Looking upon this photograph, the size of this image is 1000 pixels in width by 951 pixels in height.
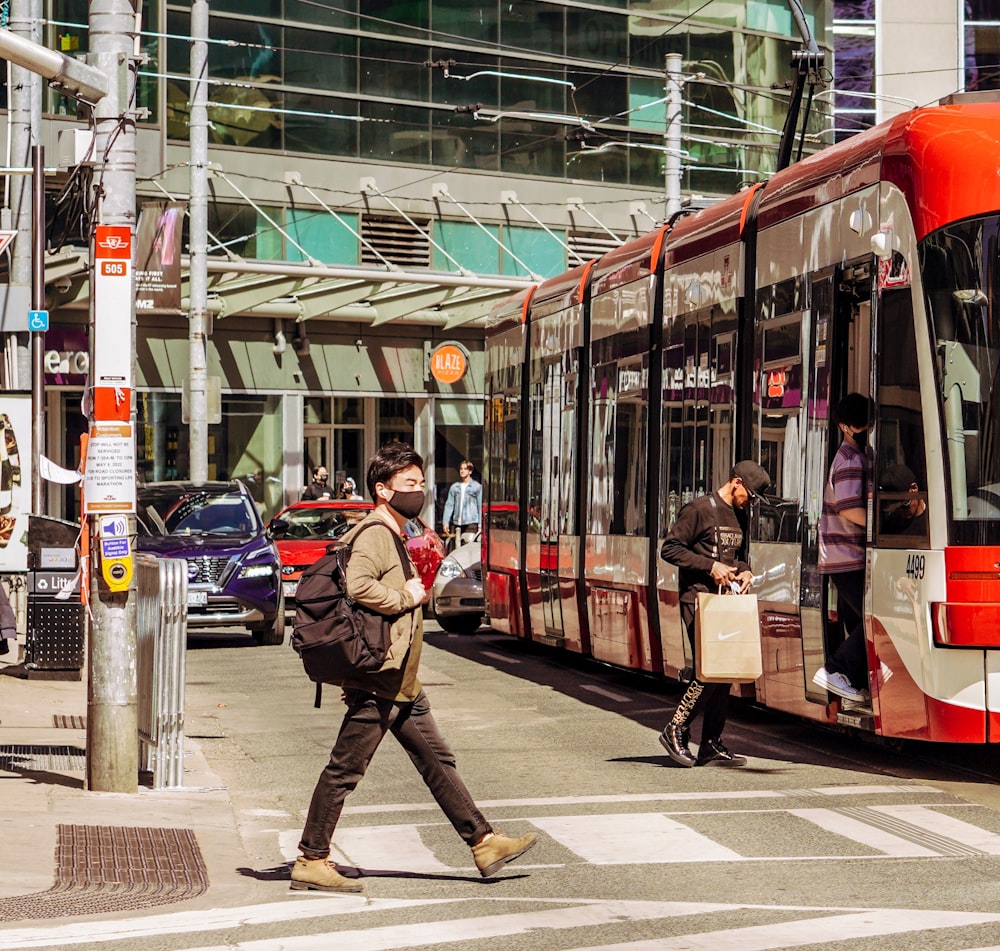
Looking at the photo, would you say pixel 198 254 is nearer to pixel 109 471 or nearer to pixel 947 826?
pixel 109 471

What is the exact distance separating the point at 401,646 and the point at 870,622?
353cm

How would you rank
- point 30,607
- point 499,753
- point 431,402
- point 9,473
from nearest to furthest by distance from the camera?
point 499,753 → point 30,607 → point 9,473 → point 431,402

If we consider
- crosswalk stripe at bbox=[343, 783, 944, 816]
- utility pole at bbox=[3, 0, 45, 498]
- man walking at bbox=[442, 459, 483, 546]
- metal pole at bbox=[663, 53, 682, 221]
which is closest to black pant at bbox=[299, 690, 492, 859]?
crosswalk stripe at bbox=[343, 783, 944, 816]

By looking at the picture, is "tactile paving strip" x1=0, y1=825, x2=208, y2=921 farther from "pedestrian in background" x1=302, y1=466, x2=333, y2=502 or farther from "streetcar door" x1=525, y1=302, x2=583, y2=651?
"pedestrian in background" x1=302, y1=466, x2=333, y2=502

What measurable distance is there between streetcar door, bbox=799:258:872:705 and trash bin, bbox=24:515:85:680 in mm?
7353

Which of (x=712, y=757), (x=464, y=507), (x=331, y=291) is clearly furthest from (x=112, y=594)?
(x=331, y=291)

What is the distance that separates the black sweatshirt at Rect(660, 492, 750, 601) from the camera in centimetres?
1158

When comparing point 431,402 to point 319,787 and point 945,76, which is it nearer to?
point 945,76

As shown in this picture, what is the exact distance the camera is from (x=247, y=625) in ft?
70.2

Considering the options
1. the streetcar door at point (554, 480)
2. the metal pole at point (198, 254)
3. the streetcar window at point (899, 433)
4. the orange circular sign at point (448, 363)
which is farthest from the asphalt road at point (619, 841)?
the orange circular sign at point (448, 363)

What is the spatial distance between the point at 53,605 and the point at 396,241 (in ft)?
71.8

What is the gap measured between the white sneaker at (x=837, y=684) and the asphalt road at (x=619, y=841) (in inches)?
17.6

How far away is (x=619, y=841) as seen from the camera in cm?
910

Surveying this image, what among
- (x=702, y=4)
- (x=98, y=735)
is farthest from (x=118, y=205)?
(x=702, y=4)
